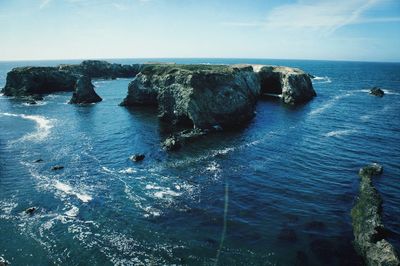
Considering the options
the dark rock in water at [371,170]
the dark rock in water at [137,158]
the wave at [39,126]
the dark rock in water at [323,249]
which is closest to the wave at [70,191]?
the dark rock in water at [137,158]

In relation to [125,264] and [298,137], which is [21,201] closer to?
[125,264]

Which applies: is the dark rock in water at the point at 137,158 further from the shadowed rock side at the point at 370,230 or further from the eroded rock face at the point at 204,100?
the shadowed rock side at the point at 370,230

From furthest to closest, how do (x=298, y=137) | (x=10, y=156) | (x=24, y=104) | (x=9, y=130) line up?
(x=24, y=104) → (x=9, y=130) → (x=298, y=137) → (x=10, y=156)

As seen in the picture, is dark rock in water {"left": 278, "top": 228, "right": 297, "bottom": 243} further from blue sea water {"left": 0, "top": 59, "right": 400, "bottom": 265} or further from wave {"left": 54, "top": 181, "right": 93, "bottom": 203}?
wave {"left": 54, "top": 181, "right": 93, "bottom": 203}

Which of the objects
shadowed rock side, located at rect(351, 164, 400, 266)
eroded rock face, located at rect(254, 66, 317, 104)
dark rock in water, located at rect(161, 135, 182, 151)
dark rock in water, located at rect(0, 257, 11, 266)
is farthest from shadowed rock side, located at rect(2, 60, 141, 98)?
shadowed rock side, located at rect(351, 164, 400, 266)

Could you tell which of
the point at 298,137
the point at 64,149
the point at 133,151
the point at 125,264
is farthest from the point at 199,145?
the point at 125,264

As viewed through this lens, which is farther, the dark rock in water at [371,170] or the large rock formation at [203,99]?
the large rock formation at [203,99]

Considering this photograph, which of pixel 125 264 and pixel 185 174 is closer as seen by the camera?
pixel 125 264
